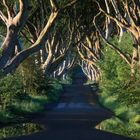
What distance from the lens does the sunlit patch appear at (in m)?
17.8

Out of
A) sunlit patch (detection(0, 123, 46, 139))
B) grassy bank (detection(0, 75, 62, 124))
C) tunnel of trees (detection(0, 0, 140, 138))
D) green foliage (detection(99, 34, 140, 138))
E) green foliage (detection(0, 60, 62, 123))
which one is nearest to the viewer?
sunlit patch (detection(0, 123, 46, 139))

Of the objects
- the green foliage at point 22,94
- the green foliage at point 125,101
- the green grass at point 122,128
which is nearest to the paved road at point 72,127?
the green grass at point 122,128

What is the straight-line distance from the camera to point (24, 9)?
22188mm

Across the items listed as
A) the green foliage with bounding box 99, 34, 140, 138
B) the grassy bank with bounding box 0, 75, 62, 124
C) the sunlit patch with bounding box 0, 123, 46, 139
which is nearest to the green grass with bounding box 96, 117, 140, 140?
the green foliage with bounding box 99, 34, 140, 138

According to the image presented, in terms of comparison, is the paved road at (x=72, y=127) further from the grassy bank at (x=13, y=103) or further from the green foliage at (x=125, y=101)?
the grassy bank at (x=13, y=103)

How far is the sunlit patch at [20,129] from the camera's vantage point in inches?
700

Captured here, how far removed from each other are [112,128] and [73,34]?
978 inches

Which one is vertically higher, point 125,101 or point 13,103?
point 13,103

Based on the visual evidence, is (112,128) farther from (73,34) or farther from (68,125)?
(73,34)

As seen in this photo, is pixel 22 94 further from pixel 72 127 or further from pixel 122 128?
pixel 122 128

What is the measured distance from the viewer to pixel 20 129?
763 inches

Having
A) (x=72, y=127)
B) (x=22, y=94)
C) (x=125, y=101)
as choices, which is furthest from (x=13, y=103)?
(x=72, y=127)

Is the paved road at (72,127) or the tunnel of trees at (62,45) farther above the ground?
the tunnel of trees at (62,45)

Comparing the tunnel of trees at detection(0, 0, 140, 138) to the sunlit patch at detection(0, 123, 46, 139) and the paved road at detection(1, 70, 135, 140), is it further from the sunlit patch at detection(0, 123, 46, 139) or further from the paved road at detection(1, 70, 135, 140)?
the sunlit patch at detection(0, 123, 46, 139)
